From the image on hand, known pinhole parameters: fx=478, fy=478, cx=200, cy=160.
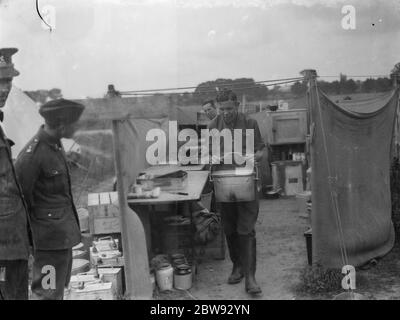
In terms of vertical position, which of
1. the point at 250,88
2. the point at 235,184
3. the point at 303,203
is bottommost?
the point at 303,203

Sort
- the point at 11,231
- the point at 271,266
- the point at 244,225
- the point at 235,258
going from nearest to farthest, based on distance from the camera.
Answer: the point at 11,231 < the point at 244,225 < the point at 235,258 < the point at 271,266

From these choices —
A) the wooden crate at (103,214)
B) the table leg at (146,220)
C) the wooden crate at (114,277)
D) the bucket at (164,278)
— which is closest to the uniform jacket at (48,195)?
the wooden crate at (114,277)

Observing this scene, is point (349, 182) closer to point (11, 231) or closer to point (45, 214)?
point (45, 214)

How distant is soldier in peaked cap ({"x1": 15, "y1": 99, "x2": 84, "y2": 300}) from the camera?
309 centimetres

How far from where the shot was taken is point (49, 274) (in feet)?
10.4

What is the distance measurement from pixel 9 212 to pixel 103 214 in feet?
5.39

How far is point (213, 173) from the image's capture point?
4090 mm

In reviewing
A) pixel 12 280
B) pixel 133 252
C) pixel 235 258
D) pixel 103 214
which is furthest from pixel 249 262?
pixel 12 280

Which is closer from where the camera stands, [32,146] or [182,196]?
[32,146]

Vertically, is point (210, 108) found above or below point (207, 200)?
above

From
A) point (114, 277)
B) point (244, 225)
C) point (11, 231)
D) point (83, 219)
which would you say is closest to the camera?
point (11, 231)

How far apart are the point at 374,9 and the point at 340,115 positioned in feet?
3.55

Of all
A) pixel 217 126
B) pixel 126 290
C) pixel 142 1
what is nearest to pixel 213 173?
pixel 217 126

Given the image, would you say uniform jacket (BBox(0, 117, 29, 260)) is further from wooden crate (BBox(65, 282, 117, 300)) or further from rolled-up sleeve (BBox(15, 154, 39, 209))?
wooden crate (BBox(65, 282, 117, 300))
